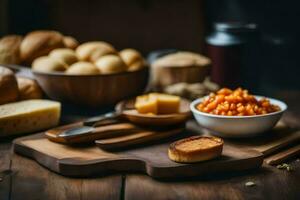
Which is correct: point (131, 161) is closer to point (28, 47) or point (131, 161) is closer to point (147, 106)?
point (147, 106)

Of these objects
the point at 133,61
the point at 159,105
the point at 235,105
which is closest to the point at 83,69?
the point at 133,61

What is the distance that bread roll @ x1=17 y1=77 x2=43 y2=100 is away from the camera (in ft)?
5.35

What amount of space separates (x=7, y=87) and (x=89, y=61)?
28 centimetres

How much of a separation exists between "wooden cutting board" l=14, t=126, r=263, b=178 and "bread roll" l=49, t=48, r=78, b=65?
43cm

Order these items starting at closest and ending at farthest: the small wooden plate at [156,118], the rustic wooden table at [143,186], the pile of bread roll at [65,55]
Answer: the rustic wooden table at [143,186]
the small wooden plate at [156,118]
the pile of bread roll at [65,55]

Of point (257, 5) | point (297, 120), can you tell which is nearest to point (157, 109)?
point (297, 120)

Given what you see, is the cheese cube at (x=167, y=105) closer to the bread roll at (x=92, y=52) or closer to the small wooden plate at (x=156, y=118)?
the small wooden plate at (x=156, y=118)

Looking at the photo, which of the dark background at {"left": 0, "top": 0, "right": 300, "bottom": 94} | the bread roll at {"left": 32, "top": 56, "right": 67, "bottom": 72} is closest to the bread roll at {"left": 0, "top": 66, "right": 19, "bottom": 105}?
the bread roll at {"left": 32, "top": 56, "right": 67, "bottom": 72}

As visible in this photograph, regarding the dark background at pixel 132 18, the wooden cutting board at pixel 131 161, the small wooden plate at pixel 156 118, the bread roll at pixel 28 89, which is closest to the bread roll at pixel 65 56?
the bread roll at pixel 28 89

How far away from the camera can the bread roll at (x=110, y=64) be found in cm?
163

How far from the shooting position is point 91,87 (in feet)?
5.27

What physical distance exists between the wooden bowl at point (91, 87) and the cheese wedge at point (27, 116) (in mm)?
106

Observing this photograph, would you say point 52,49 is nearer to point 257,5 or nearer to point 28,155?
point 28,155

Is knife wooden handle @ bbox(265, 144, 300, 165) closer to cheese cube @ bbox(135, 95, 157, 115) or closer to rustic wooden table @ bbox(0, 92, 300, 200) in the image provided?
rustic wooden table @ bbox(0, 92, 300, 200)
